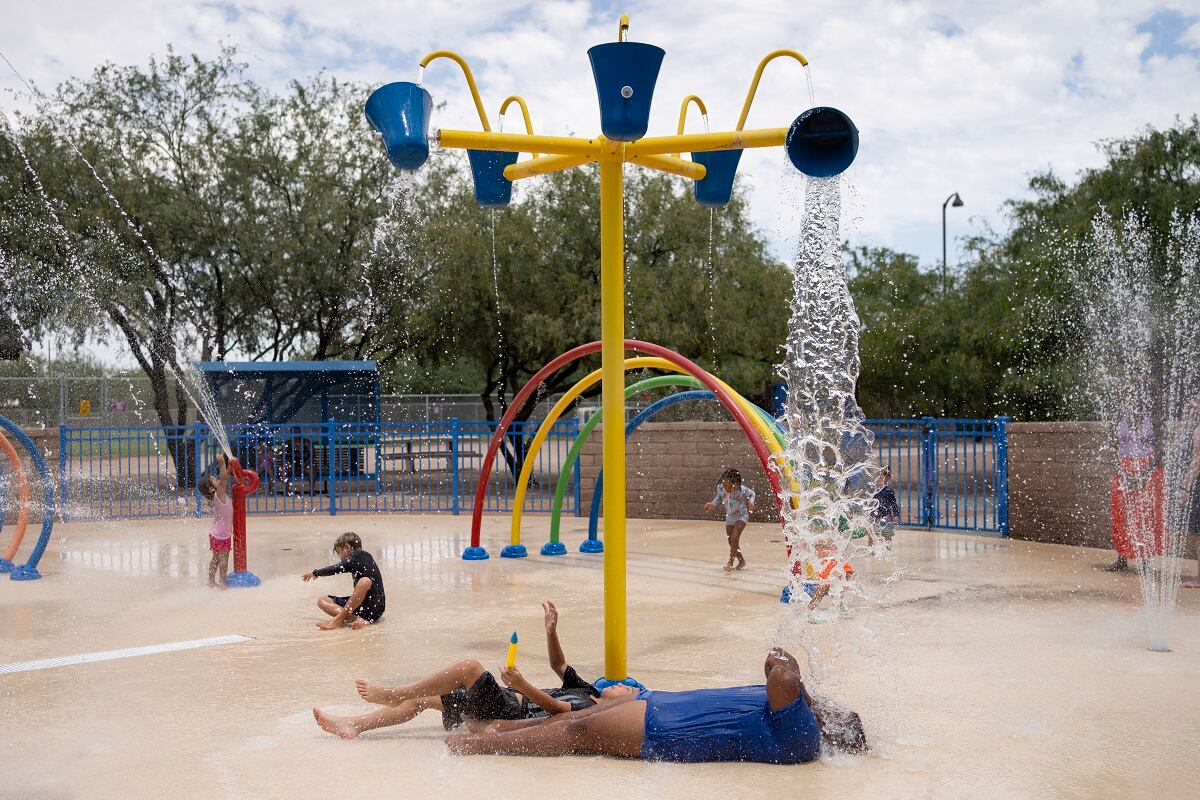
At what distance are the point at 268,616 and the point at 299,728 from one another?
3.18 m

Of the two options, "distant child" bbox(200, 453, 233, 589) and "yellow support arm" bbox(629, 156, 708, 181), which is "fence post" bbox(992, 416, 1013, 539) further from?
"distant child" bbox(200, 453, 233, 589)

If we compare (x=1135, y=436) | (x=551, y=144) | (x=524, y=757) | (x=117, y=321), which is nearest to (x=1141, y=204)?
(x=1135, y=436)

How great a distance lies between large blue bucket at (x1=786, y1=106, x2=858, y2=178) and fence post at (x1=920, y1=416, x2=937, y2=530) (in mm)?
8422

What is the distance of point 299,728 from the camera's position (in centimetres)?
548

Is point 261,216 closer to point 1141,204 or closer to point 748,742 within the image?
point 1141,204

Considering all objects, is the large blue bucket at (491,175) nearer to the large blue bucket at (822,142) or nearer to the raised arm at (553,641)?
the large blue bucket at (822,142)

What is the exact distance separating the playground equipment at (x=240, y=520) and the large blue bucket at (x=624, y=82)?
5.66 m

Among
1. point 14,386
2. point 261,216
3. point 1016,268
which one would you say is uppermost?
point 261,216

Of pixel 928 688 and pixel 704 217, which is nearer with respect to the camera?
pixel 928 688

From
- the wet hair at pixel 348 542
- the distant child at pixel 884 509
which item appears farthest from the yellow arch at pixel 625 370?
the wet hair at pixel 348 542

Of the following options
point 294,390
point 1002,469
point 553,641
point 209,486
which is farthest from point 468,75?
point 294,390

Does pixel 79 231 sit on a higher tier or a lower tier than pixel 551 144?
higher

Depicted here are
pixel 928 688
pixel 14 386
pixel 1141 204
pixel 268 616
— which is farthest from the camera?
pixel 14 386

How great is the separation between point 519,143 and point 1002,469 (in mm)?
9004
